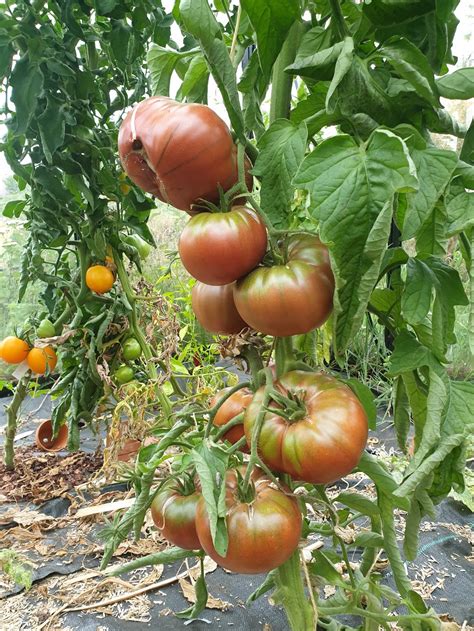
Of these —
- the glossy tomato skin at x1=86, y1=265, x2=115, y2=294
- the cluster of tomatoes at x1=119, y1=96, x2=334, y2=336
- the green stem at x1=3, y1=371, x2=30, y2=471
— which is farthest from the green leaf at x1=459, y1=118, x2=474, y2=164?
the green stem at x1=3, y1=371, x2=30, y2=471

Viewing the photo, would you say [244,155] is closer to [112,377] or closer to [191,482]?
[191,482]

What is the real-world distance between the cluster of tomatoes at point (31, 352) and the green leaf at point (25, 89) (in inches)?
28.5

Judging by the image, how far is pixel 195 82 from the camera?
29.6 inches

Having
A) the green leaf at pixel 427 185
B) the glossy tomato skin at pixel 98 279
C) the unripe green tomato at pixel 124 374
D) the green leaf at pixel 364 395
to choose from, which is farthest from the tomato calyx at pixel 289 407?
the unripe green tomato at pixel 124 374

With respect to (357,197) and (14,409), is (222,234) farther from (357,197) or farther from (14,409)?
(14,409)

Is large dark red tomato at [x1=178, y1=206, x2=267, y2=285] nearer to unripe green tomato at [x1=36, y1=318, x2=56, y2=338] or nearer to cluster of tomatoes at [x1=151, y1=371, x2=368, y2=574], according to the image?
cluster of tomatoes at [x1=151, y1=371, x2=368, y2=574]

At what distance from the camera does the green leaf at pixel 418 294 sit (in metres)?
0.62

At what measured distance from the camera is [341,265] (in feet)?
1.71

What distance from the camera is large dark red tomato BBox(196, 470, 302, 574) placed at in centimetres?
60

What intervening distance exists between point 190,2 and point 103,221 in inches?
54.5

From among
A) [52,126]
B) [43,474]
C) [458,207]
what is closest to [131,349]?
[43,474]

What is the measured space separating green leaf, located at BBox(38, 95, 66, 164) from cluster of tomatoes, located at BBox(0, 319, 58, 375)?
0.67 m

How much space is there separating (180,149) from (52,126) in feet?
3.51

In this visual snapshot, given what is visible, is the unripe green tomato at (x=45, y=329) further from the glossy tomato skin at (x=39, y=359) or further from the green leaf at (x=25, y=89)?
the green leaf at (x=25, y=89)
